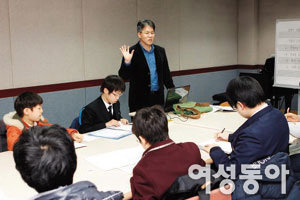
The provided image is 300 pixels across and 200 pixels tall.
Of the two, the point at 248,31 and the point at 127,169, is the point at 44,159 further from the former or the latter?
the point at 248,31

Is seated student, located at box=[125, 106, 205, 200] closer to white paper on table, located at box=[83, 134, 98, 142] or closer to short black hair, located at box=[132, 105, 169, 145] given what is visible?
short black hair, located at box=[132, 105, 169, 145]

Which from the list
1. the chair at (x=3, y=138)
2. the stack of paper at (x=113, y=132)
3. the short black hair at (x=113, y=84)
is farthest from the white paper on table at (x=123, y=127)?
A: the chair at (x=3, y=138)

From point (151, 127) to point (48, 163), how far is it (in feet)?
2.65

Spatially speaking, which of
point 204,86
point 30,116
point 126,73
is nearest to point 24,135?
point 30,116

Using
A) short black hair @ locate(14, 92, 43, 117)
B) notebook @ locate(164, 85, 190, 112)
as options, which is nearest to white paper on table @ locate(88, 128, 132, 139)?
short black hair @ locate(14, 92, 43, 117)

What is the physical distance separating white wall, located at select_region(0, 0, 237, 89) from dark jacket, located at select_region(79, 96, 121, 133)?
147cm

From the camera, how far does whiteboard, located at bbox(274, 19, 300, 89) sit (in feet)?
16.5

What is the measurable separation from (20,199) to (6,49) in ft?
9.21

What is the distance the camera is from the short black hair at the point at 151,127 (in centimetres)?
200

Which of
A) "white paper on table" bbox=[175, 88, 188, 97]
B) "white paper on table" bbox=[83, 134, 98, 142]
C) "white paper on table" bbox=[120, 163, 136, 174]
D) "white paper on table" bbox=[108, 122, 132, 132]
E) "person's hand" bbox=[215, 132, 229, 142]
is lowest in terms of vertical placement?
"white paper on table" bbox=[120, 163, 136, 174]

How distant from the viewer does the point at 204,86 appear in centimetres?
694

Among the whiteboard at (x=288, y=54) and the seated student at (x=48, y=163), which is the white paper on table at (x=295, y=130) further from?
the whiteboard at (x=288, y=54)

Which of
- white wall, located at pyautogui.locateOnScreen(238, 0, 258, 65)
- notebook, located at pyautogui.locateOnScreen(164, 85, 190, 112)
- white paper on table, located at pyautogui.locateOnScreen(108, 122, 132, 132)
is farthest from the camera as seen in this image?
white wall, located at pyautogui.locateOnScreen(238, 0, 258, 65)

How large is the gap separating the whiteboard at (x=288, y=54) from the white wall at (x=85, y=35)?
170 cm
